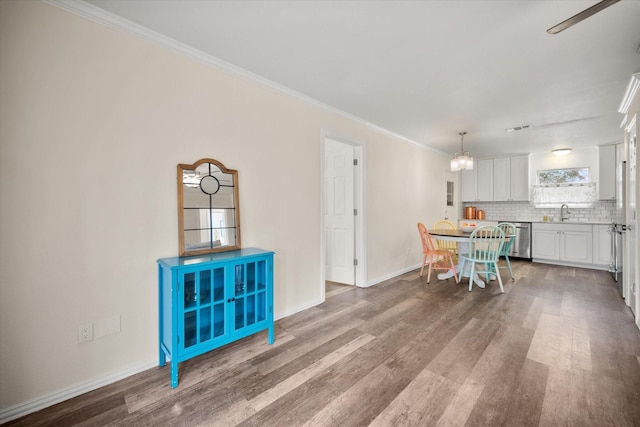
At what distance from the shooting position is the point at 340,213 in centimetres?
422

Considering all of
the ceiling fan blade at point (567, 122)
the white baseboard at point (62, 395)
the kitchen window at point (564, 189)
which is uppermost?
the ceiling fan blade at point (567, 122)

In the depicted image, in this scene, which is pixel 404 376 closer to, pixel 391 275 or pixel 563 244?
pixel 391 275

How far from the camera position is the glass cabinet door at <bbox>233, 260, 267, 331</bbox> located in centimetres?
216

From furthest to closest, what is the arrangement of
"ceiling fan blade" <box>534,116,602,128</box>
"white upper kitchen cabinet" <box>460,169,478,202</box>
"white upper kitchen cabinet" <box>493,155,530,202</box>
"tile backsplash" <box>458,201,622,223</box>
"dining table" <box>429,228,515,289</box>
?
"white upper kitchen cabinet" <box>460,169,478,202</box>, "white upper kitchen cabinet" <box>493,155,530,202</box>, "tile backsplash" <box>458,201,622,223</box>, "dining table" <box>429,228,515,289</box>, "ceiling fan blade" <box>534,116,602,128</box>

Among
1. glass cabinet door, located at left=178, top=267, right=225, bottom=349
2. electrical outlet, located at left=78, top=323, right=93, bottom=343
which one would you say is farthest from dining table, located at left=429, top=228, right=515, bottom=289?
electrical outlet, located at left=78, top=323, right=93, bottom=343

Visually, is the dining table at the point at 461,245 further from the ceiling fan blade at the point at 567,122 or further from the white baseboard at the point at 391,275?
the ceiling fan blade at the point at 567,122

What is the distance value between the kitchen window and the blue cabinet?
667 cm

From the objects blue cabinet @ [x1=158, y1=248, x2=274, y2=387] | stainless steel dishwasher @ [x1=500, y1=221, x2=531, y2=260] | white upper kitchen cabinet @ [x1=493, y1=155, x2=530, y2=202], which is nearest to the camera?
blue cabinet @ [x1=158, y1=248, x2=274, y2=387]

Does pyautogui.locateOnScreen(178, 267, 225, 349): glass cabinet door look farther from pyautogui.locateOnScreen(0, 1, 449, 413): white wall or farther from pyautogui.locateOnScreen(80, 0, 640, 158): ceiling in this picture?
pyautogui.locateOnScreen(80, 0, 640, 158): ceiling

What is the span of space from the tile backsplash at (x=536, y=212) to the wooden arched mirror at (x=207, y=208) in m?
6.24

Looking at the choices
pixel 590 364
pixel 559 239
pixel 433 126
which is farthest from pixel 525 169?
pixel 590 364

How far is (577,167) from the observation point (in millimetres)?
5676

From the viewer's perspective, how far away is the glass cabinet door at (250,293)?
2.16 metres

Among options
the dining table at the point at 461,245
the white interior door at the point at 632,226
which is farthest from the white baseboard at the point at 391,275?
the white interior door at the point at 632,226
